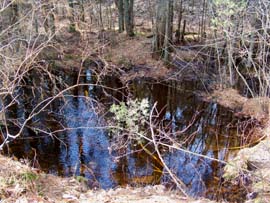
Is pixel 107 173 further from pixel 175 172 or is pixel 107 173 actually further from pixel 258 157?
pixel 258 157

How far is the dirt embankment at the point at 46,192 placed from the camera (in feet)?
17.4

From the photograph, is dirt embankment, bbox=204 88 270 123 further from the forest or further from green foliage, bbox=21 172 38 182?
green foliage, bbox=21 172 38 182

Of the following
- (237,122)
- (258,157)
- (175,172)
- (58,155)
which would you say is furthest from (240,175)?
(58,155)

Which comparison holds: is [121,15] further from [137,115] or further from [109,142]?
[137,115]

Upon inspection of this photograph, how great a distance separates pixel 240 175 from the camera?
26.7 feet

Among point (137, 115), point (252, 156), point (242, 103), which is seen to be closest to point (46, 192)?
point (137, 115)

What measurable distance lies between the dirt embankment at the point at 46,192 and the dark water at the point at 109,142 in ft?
4.80

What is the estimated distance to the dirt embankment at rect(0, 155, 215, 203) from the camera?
530 cm

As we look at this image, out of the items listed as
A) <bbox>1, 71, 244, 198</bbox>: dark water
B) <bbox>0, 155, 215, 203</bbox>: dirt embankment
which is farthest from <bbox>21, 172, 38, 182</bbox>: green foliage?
<bbox>1, 71, 244, 198</bbox>: dark water

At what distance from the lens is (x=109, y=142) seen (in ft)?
32.2

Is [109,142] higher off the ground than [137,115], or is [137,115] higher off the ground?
[137,115]

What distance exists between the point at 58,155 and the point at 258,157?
5.09 metres

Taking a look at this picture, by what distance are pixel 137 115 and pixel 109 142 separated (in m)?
1.53

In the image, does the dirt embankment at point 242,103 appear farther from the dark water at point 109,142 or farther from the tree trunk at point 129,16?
the tree trunk at point 129,16
